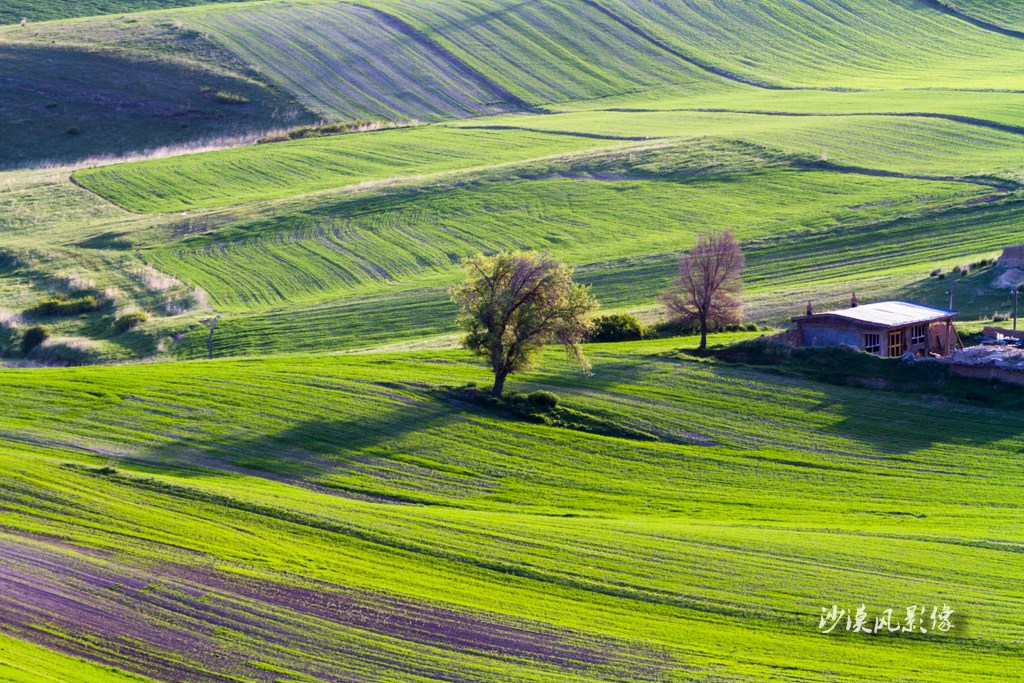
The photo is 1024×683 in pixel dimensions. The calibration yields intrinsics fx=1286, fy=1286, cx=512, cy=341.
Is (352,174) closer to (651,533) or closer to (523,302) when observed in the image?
(523,302)

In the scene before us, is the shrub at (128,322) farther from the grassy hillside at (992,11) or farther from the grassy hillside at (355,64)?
the grassy hillside at (992,11)

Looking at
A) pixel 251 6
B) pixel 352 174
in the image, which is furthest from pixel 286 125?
pixel 251 6

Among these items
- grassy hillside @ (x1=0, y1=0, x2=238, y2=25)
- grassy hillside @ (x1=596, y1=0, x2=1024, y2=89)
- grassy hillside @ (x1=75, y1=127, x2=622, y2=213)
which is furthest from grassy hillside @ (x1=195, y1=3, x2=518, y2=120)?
grassy hillside @ (x1=596, y1=0, x2=1024, y2=89)

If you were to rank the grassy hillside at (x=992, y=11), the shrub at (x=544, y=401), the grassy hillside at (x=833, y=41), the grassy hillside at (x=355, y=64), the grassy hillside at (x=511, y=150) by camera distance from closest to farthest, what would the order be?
the shrub at (x=544, y=401) → the grassy hillside at (x=511, y=150) → the grassy hillside at (x=355, y=64) → the grassy hillside at (x=833, y=41) → the grassy hillside at (x=992, y=11)

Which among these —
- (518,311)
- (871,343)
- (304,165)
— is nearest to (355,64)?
(304,165)

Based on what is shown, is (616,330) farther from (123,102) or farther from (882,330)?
(123,102)

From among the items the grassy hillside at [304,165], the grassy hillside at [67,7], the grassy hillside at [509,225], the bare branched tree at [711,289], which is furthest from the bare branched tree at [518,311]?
the grassy hillside at [67,7]
